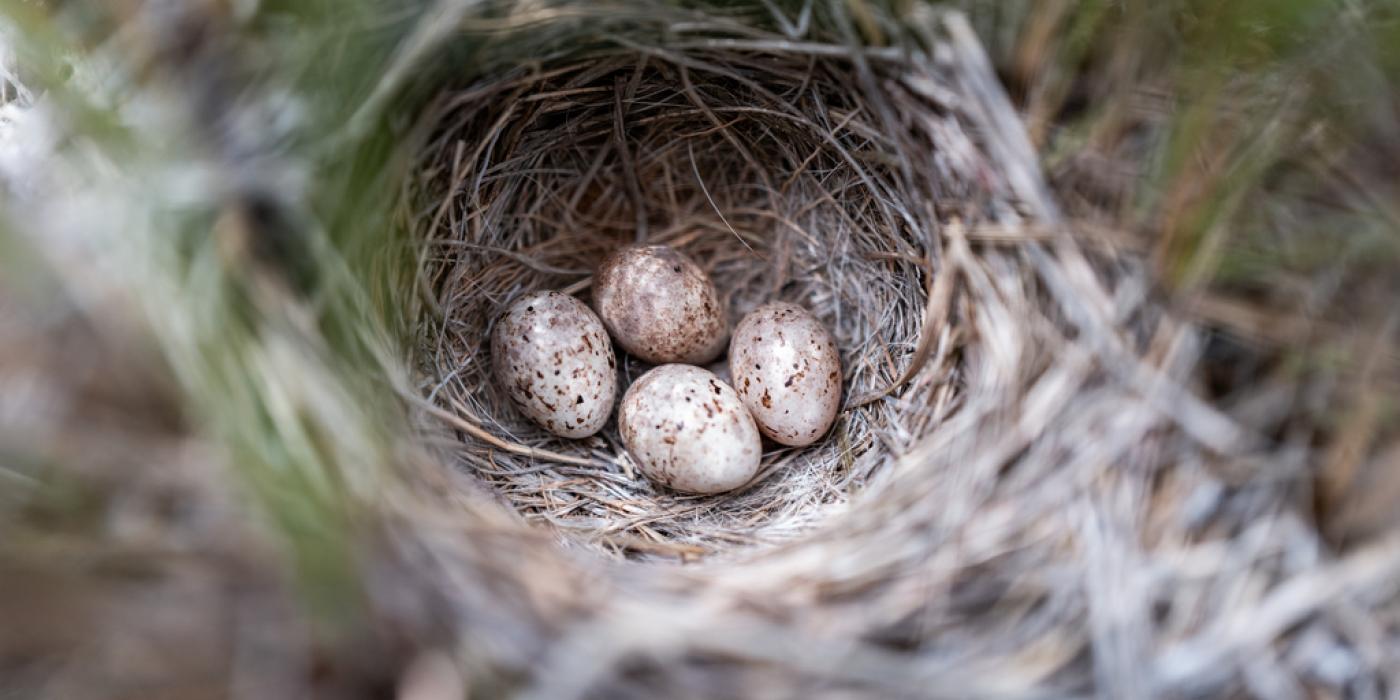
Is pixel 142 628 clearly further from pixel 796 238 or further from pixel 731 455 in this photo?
pixel 796 238

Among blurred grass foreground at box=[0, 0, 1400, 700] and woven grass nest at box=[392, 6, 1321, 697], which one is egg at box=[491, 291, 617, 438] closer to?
woven grass nest at box=[392, 6, 1321, 697]

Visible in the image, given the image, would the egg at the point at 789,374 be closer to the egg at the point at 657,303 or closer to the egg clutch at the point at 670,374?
the egg clutch at the point at 670,374

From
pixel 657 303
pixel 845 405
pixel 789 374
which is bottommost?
pixel 845 405

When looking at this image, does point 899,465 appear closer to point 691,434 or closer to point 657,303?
point 691,434

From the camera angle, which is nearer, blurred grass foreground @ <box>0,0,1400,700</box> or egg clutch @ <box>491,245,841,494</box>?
blurred grass foreground @ <box>0,0,1400,700</box>

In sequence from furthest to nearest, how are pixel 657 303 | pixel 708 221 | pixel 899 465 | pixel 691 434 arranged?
1. pixel 708 221
2. pixel 657 303
3. pixel 691 434
4. pixel 899 465

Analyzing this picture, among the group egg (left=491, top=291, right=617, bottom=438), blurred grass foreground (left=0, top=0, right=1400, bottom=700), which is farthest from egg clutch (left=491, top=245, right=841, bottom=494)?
blurred grass foreground (left=0, top=0, right=1400, bottom=700)

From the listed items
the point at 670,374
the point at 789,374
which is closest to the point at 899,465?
the point at 789,374
